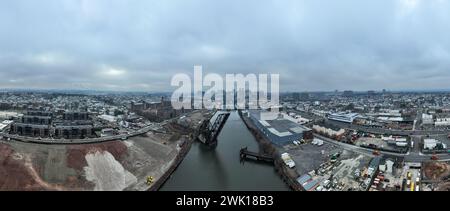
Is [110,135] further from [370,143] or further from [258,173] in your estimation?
[370,143]

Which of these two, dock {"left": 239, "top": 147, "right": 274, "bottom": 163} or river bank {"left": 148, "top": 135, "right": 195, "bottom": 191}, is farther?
dock {"left": 239, "top": 147, "right": 274, "bottom": 163}

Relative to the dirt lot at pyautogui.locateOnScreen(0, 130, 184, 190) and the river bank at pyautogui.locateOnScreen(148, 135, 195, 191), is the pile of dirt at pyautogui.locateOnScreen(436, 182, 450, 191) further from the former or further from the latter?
the dirt lot at pyautogui.locateOnScreen(0, 130, 184, 190)

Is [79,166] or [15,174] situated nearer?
[15,174]

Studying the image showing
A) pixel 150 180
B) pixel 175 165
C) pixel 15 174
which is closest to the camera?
pixel 15 174

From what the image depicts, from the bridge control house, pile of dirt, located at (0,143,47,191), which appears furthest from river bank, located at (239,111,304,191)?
pile of dirt, located at (0,143,47,191)

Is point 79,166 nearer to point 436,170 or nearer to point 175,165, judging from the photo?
point 175,165

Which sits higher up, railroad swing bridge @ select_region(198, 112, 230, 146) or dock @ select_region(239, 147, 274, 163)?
railroad swing bridge @ select_region(198, 112, 230, 146)

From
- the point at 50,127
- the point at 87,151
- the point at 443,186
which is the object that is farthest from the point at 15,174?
the point at 443,186

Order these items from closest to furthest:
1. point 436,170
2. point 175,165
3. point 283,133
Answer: point 436,170, point 175,165, point 283,133
